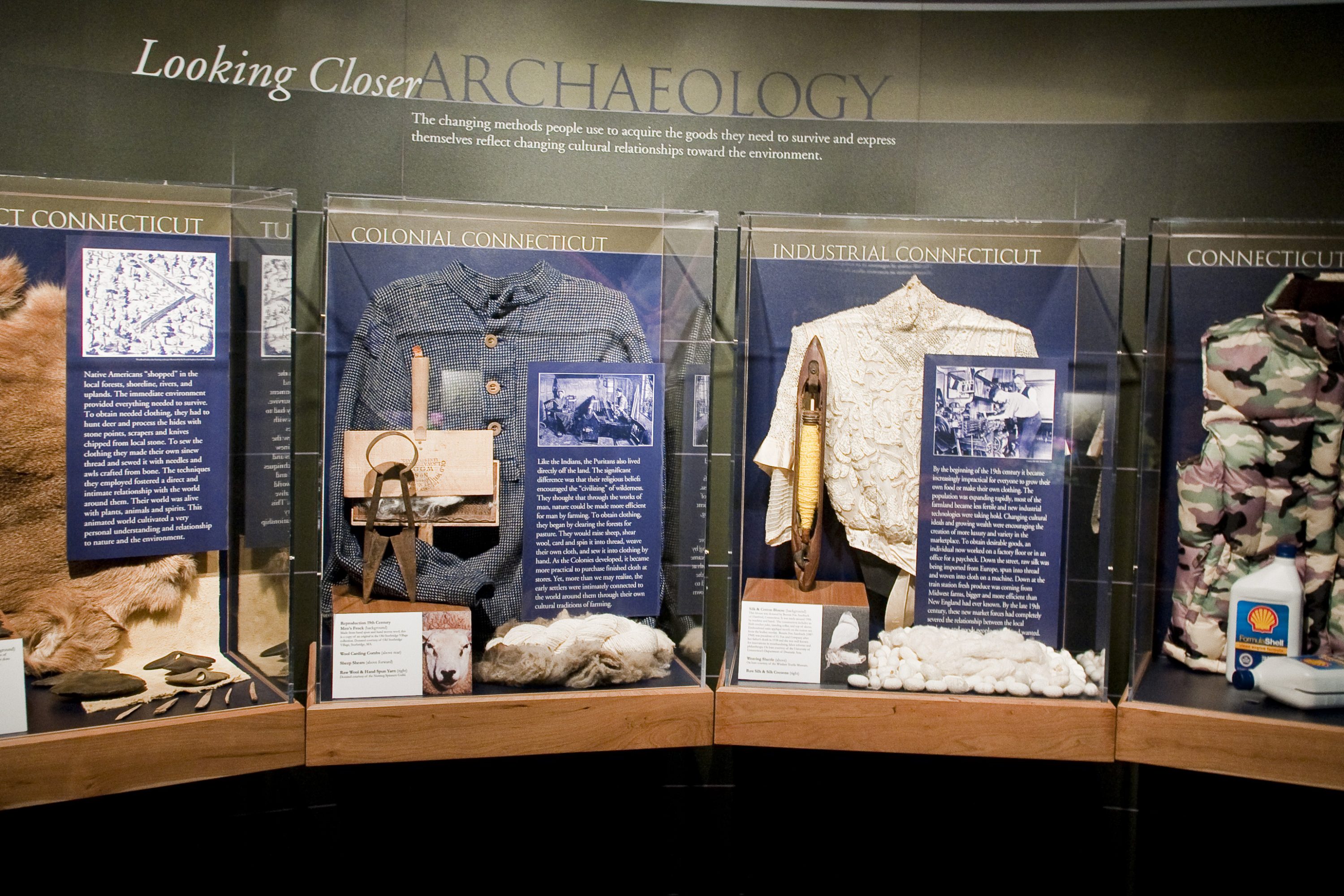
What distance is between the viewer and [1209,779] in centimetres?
272

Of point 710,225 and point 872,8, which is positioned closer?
point 710,225

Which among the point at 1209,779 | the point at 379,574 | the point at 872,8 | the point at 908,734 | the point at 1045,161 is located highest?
the point at 872,8

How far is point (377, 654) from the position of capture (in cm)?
207

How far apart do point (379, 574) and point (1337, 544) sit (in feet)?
7.40

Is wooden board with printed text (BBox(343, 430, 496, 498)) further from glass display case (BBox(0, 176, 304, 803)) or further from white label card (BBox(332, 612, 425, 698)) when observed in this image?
white label card (BBox(332, 612, 425, 698))

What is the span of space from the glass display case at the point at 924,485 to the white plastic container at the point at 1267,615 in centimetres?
34

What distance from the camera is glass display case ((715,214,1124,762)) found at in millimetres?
2158

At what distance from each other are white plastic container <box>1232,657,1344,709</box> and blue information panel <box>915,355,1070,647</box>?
1.54 feet

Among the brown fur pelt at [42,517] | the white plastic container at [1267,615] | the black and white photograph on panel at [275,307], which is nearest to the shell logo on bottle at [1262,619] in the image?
the white plastic container at [1267,615]

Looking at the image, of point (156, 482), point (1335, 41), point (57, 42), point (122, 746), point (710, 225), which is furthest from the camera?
point (1335, 41)

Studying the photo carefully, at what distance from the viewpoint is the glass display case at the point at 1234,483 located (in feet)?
7.04

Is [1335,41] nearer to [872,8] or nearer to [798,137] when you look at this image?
[872,8]

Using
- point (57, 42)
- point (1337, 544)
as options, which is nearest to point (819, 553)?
point (1337, 544)

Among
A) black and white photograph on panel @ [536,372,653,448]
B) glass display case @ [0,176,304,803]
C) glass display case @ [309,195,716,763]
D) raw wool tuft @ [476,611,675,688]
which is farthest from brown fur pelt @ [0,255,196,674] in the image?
black and white photograph on panel @ [536,372,653,448]
